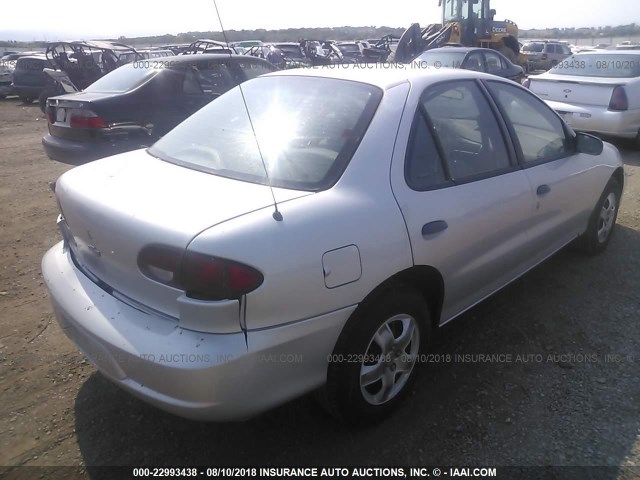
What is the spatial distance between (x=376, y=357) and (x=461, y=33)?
16.1 meters

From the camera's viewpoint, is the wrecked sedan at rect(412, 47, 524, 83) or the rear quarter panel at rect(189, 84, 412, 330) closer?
the rear quarter panel at rect(189, 84, 412, 330)

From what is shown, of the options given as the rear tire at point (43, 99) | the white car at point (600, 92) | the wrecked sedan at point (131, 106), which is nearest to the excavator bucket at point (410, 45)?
the white car at point (600, 92)

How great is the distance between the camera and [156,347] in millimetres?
1930

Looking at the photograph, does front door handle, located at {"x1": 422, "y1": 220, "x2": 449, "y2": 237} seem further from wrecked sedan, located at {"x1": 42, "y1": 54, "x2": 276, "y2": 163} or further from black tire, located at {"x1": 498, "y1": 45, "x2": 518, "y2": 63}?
black tire, located at {"x1": 498, "y1": 45, "x2": 518, "y2": 63}

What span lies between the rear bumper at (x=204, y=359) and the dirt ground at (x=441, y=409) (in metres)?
0.47

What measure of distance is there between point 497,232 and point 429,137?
0.69 meters

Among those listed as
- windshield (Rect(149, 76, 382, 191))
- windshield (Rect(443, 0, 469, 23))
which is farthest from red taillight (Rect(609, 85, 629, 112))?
windshield (Rect(443, 0, 469, 23))

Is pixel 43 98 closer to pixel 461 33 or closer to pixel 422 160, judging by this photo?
pixel 461 33

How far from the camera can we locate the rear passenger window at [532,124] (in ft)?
10.6

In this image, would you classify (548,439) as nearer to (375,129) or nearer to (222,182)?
(375,129)

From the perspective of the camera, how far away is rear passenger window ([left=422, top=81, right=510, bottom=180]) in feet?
8.96

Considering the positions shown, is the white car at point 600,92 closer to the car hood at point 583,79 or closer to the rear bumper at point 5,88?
the car hood at point 583,79

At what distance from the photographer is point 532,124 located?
346 cm

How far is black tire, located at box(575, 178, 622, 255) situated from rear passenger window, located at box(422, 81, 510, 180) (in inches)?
59.1
